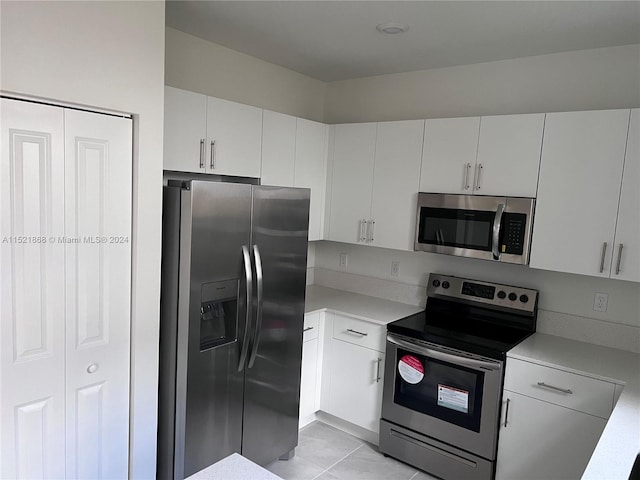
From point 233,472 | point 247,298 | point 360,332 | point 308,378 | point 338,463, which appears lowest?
point 338,463

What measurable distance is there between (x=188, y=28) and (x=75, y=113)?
114cm

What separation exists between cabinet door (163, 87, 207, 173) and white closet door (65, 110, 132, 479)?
1.42 feet

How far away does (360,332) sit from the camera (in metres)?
3.01

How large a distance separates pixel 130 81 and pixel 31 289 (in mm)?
921

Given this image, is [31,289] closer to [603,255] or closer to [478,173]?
[478,173]

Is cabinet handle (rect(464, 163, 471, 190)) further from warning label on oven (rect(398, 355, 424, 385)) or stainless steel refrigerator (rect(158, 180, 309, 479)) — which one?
warning label on oven (rect(398, 355, 424, 385))

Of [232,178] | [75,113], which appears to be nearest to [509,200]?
[232,178]

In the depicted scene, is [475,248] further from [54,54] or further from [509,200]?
[54,54]

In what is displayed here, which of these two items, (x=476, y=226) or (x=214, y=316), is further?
(x=476, y=226)

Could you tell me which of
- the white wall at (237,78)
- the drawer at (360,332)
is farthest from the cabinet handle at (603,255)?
the white wall at (237,78)

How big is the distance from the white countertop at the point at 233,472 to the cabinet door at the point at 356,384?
1768 millimetres

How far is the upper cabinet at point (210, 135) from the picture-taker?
7.93ft

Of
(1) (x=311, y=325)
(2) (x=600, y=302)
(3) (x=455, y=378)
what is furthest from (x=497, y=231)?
(1) (x=311, y=325)

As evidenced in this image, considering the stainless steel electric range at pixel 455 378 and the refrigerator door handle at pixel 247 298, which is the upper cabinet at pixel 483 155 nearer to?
the stainless steel electric range at pixel 455 378
